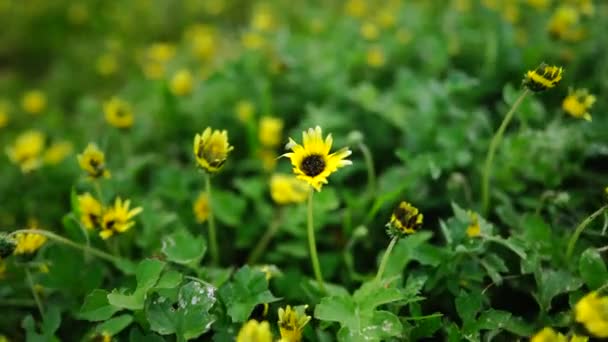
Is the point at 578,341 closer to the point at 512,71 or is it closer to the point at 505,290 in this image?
the point at 505,290

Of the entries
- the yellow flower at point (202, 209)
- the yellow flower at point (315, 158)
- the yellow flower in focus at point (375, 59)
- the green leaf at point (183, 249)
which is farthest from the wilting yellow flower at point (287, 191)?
the yellow flower in focus at point (375, 59)

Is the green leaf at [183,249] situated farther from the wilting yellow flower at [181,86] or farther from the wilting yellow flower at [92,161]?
the wilting yellow flower at [181,86]

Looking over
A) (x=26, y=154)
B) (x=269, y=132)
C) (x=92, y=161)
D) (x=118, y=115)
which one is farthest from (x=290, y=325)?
(x=26, y=154)

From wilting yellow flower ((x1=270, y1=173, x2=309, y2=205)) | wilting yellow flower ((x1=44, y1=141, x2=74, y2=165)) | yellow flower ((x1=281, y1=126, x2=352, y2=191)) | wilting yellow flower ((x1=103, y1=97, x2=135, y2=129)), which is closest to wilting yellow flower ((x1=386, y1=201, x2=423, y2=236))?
yellow flower ((x1=281, y1=126, x2=352, y2=191))

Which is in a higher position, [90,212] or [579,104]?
[579,104]

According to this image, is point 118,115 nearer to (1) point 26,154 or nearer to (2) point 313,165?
(1) point 26,154

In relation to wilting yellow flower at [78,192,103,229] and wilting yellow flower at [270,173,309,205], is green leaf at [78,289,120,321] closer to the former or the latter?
wilting yellow flower at [78,192,103,229]

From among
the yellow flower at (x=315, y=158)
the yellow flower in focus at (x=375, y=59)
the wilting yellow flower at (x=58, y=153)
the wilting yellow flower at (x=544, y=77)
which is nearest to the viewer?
the yellow flower at (x=315, y=158)
